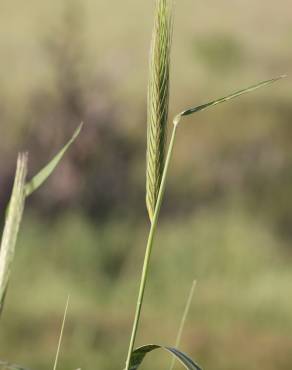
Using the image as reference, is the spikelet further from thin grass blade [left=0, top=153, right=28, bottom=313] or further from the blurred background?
the blurred background

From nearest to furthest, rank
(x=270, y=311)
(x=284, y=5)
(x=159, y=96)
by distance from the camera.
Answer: (x=159, y=96), (x=270, y=311), (x=284, y=5)

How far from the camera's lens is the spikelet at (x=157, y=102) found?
640 millimetres

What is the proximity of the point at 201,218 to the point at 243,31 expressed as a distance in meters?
3.19

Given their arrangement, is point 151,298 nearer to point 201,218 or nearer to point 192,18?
point 201,218

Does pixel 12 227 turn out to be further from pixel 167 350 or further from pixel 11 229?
pixel 167 350

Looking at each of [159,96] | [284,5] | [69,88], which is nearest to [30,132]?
[69,88]

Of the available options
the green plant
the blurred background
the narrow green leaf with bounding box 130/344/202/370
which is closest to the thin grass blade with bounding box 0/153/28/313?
the green plant

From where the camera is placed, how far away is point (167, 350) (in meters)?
0.66

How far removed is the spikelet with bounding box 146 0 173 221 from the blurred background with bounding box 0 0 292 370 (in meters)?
3.60

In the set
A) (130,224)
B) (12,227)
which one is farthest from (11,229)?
(130,224)

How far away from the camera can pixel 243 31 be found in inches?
338

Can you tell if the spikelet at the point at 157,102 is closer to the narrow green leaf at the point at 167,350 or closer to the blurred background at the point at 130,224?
the narrow green leaf at the point at 167,350

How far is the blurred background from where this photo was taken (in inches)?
184

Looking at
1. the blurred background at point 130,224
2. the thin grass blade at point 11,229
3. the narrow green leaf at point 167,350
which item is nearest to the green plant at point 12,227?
the thin grass blade at point 11,229
